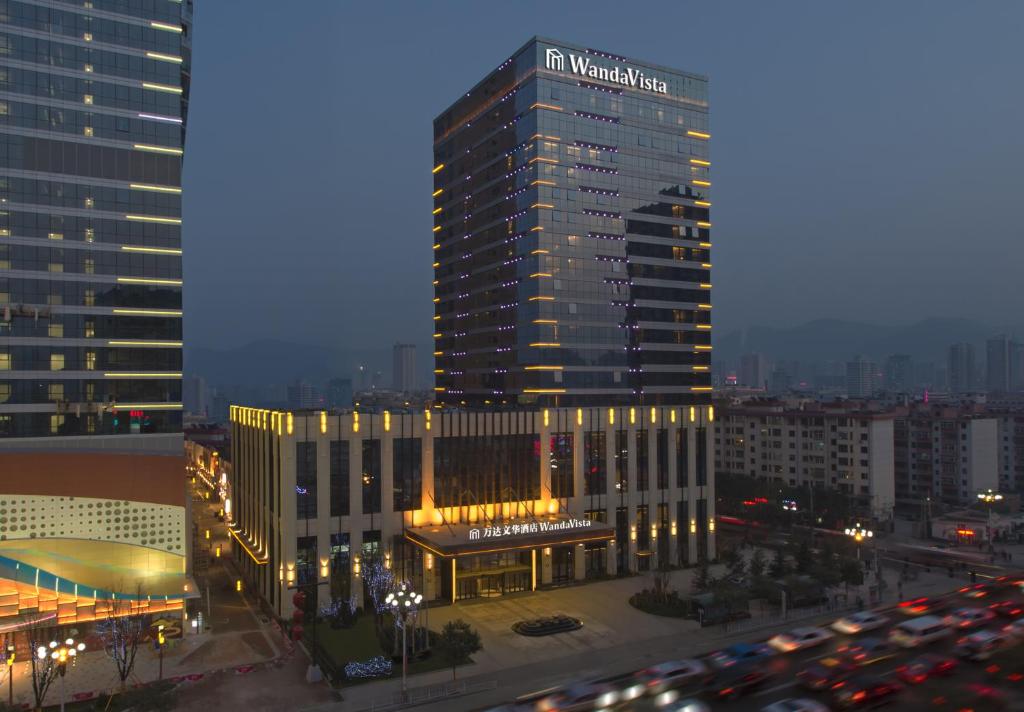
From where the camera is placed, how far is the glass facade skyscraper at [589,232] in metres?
96.5

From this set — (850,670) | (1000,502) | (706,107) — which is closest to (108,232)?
(850,670)

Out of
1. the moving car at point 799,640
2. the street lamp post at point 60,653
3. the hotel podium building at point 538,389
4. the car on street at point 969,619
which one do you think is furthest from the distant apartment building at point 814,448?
the street lamp post at point 60,653

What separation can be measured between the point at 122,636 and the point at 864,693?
41.5m

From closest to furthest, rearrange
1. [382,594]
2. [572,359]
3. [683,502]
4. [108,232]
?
[382,594]
[108,232]
[683,502]
[572,359]

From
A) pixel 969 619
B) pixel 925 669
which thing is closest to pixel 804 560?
pixel 969 619

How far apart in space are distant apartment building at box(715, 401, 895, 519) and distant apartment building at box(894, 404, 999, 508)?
39.2 ft

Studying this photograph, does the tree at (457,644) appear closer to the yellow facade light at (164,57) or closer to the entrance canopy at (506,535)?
the entrance canopy at (506,535)

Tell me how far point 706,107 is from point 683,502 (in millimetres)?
62600

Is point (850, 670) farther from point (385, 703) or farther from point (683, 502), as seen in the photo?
point (683, 502)

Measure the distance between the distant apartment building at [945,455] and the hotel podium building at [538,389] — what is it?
46.0 metres

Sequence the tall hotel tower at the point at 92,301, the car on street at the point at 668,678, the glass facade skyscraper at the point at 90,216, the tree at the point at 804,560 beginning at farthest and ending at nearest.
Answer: the tree at the point at 804,560, the glass facade skyscraper at the point at 90,216, the tall hotel tower at the point at 92,301, the car on street at the point at 668,678

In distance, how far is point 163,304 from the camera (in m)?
63.0

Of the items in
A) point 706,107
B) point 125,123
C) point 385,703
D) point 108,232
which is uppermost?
point 706,107

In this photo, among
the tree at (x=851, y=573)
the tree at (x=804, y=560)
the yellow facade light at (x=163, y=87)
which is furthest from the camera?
the tree at (x=804, y=560)
